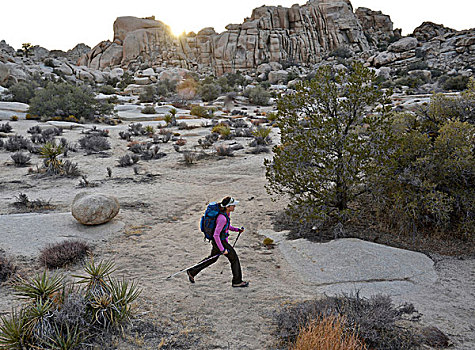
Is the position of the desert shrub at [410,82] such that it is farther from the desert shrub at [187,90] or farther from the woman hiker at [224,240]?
the woman hiker at [224,240]

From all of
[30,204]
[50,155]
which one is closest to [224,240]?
[30,204]

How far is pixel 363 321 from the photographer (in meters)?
3.31

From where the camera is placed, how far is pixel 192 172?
42.3 ft

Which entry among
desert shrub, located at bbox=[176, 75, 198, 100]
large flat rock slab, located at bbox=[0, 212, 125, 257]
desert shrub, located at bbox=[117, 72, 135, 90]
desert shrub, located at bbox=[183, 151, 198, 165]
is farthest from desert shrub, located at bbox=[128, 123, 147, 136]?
desert shrub, located at bbox=[117, 72, 135, 90]

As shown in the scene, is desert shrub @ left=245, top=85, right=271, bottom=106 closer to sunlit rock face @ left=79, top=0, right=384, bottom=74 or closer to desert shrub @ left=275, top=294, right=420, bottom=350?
sunlit rock face @ left=79, top=0, right=384, bottom=74

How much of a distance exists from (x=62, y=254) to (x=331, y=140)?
5795 mm

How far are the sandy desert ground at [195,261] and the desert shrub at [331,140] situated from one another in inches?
64.8

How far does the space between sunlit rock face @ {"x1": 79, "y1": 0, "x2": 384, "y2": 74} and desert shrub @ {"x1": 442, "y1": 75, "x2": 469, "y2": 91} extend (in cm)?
3759

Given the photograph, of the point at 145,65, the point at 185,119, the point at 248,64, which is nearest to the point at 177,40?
the point at 145,65

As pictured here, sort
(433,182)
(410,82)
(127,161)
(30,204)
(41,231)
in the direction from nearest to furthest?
(433,182) < (41,231) < (30,204) < (127,161) < (410,82)

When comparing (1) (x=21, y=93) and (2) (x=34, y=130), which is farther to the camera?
(1) (x=21, y=93)

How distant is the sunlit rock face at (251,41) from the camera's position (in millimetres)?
67875

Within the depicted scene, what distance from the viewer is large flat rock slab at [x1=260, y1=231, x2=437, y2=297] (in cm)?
488

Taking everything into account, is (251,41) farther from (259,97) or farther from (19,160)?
(19,160)
